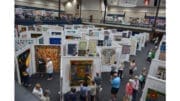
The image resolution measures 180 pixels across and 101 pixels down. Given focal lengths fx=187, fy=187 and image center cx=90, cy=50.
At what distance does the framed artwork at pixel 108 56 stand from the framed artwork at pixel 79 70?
241 cm

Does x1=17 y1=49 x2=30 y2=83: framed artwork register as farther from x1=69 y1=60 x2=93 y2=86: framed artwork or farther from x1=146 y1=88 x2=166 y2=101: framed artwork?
x1=146 y1=88 x2=166 y2=101: framed artwork

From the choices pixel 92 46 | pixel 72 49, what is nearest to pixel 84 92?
pixel 72 49

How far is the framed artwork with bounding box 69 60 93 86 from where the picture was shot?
7.10 metres

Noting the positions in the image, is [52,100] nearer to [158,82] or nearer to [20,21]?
[158,82]

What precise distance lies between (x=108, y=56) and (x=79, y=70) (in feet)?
9.78

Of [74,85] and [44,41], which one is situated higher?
[44,41]

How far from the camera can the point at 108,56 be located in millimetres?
9789

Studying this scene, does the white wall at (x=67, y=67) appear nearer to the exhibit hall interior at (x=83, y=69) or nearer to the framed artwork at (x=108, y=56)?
the exhibit hall interior at (x=83, y=69)

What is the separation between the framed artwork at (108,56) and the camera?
962 centimetres

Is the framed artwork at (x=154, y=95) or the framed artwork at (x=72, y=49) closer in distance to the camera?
the framed artwork at (x=154, y=95)

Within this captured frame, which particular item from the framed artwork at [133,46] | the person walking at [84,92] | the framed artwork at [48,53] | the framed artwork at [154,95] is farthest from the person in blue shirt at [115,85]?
the framed artwork at [133,46]
